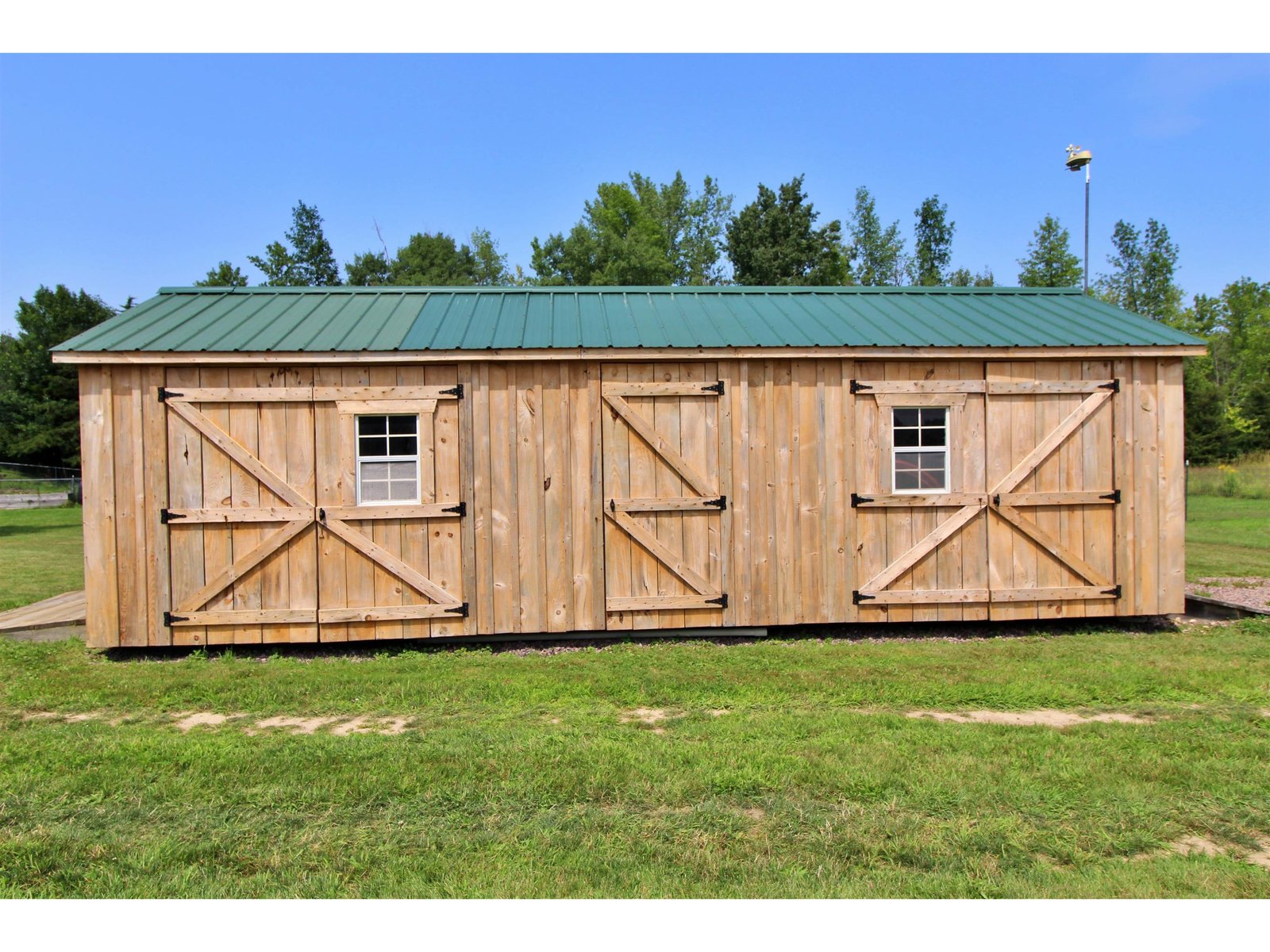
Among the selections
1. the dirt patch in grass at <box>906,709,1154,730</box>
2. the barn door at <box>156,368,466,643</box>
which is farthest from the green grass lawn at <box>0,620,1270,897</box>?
the barn door at <box>156,368,466,643</box>

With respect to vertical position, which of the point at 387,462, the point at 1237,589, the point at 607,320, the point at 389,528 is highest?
the point at 607,320

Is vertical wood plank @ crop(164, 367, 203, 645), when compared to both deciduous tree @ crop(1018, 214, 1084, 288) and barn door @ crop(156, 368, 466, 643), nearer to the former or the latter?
barn door @ crop(156, 368, 466, 643)

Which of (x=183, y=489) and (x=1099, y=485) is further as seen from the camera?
(x=1099, y=485)

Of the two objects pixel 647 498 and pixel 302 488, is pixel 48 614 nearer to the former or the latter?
pixel 302 488

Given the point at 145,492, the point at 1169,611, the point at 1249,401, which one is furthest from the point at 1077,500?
the point at 1249,401

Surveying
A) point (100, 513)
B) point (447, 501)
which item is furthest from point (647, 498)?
point (100, 513)

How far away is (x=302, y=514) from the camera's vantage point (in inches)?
316

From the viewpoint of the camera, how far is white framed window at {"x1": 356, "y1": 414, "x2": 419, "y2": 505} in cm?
818

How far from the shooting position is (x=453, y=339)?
8312mm

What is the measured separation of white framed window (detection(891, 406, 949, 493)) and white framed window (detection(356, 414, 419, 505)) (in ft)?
16.8

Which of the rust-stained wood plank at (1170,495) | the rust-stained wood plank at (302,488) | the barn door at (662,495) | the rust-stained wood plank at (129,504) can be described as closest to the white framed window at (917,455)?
the barn door at (662,495)

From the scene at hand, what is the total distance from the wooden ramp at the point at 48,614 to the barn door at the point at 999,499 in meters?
8.59

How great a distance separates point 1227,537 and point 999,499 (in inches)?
445

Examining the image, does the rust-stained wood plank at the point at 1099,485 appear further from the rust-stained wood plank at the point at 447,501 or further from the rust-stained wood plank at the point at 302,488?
the rust-stained wood plank at the point at 302,488
